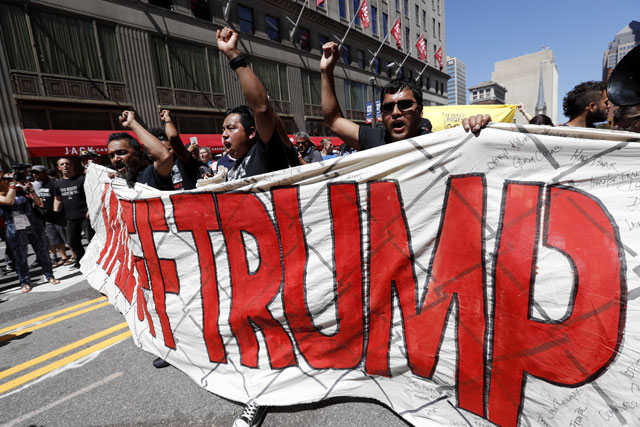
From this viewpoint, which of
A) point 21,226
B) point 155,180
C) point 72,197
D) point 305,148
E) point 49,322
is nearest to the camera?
point 155,180

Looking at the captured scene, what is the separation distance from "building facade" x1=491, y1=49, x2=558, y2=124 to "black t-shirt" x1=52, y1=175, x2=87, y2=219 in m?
124

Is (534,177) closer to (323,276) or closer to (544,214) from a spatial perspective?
(544,214)

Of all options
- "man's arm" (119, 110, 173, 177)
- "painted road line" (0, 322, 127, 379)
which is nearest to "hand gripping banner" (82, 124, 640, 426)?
"man's arm" (119, 110, 173, 177)

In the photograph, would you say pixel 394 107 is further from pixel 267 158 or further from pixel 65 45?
pixel 65 45

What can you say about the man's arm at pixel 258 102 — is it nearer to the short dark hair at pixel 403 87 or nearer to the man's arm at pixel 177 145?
the short dark hair at pixel 403 87

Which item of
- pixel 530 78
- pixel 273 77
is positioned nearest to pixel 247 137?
pixel 273 77

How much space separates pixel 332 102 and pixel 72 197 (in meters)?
5.33

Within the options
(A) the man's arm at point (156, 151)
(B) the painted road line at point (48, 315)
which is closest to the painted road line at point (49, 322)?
(B) the painted road line at point (48, 315)

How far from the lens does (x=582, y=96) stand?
3.18 metres

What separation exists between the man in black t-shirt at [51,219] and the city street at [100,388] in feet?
7.93

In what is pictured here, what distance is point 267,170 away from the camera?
2.15m

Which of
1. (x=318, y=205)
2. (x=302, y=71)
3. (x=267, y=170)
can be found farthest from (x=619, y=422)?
(x=302, y=71)

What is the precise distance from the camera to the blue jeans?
185 inches

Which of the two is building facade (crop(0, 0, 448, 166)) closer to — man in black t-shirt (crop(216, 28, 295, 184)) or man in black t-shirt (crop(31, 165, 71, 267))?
man in black t-shirt (crop(31, 165, 71, 267))
